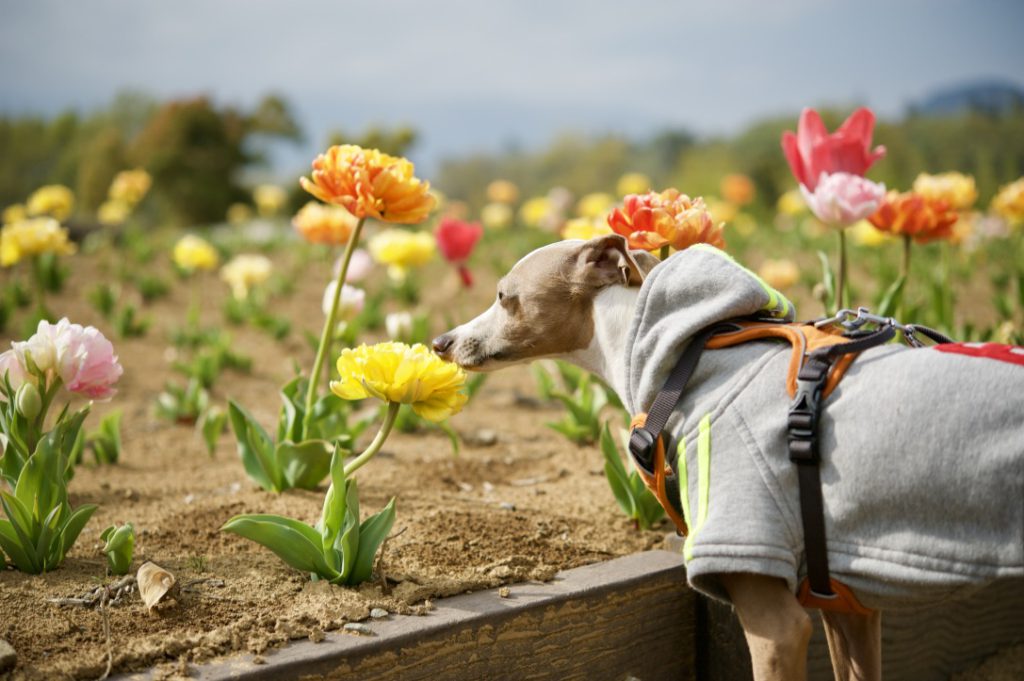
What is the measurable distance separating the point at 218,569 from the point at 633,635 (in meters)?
1.17

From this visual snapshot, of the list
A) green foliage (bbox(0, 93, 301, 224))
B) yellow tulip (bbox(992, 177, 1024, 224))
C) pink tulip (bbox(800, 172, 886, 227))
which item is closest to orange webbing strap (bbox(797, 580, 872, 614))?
pink tulip (bbox(800, 172, 886, 227))

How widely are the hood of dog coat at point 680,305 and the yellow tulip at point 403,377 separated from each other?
1.76 ft

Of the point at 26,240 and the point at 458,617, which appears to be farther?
the point at 26,240

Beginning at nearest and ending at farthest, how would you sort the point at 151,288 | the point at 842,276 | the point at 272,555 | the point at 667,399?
1. the point at 667,399
2. the point at 272,555
3. the point at 842,276
4. the point at 151,288

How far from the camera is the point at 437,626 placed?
2061mm

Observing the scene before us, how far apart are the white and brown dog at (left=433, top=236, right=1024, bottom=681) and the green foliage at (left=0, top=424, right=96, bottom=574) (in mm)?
1505

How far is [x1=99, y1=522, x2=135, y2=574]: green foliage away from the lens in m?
2.19

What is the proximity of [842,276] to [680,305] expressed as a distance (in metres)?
1.40

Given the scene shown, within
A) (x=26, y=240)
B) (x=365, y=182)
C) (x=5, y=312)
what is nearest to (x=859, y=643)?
(x=365, y=182)

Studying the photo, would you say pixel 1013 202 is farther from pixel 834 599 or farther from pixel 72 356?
pixel 72 356

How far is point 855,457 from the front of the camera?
1.66 meters

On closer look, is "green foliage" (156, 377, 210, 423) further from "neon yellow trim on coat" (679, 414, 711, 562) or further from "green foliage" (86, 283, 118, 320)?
"neon yellow trim on coat" (679, 414, 711, 562)

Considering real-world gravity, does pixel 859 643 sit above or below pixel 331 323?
below

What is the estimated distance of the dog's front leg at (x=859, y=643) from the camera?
214cm
